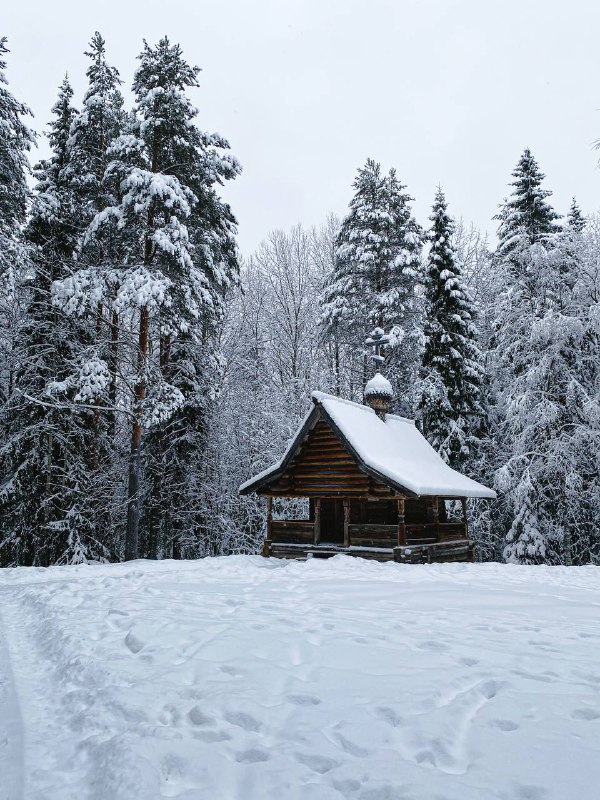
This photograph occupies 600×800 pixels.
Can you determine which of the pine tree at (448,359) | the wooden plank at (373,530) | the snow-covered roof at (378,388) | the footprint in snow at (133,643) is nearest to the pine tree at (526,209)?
the pine tree at (448,359)

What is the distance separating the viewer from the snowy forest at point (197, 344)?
16234 millimetres

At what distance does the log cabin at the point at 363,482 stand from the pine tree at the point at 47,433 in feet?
18.1

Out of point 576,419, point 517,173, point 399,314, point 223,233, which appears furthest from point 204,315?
point 517,173

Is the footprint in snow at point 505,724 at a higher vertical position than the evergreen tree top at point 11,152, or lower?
lower

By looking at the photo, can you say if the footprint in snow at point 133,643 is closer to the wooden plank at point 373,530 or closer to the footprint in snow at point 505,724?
the footprint in snow at point 505,724

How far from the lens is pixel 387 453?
16734 millimetres

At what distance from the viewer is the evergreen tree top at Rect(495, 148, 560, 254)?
75.2ft

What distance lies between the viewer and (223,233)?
19859 millimetres

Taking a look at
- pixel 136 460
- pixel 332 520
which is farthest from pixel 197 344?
pixel 332 520

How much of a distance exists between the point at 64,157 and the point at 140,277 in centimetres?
703

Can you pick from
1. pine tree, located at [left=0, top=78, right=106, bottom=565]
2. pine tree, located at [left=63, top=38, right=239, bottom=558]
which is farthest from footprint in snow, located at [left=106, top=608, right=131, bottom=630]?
pine tree, located at [left=0, top=78, right=106, bottom=565]

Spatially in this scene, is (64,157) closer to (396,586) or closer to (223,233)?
(223,233)

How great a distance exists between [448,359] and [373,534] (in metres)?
10.3

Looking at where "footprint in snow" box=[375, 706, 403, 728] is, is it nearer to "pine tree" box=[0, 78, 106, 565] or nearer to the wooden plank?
the wooden plank
